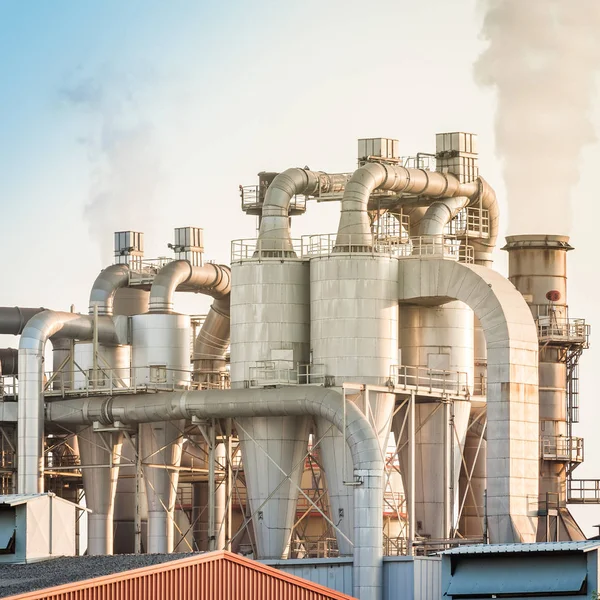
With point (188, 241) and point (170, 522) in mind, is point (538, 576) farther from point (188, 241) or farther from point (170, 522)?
point (188, 241)

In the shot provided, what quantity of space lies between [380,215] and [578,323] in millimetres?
9625

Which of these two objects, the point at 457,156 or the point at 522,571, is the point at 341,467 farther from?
the point at 522,571

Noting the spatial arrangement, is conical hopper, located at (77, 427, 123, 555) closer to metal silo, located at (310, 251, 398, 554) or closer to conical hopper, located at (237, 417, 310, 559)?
conical hopper, located at (237, 417, 310, 559)

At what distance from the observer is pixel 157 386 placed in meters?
74.9

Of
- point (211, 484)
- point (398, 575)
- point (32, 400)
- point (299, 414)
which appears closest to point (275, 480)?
point (299, 414)

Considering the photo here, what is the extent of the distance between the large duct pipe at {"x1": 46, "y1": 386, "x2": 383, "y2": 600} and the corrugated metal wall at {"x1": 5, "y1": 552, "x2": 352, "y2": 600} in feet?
40.4

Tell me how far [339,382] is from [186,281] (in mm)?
10937

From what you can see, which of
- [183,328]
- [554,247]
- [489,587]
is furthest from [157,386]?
[489,587]

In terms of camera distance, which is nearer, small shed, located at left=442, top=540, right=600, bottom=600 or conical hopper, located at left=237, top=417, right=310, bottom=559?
small shed, located at left=442, top=540, right=600, bottom=600

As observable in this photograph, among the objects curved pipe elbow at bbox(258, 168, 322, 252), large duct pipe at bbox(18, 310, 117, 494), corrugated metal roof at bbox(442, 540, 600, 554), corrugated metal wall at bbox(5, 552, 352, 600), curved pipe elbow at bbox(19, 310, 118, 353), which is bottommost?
corrugated metal wall at bbox(5, 552, 352, 600)

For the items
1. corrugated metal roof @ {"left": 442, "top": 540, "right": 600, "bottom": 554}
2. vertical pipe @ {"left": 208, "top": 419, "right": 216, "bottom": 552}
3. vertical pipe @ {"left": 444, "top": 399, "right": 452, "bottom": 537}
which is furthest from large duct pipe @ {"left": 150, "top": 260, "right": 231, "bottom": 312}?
corrugated metal roof @ {"left": 442, "top": 540, "right": 600, "bottom": 554}

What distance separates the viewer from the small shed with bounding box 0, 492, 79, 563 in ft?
178

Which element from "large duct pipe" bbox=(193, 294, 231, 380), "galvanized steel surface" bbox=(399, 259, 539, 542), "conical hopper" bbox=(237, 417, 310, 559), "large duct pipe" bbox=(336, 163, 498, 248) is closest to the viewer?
"galvanized steel surface" bbox=(399, 259, 539, 542)

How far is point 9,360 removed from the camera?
3327 inches
